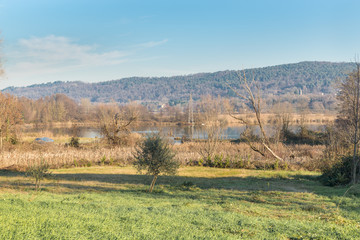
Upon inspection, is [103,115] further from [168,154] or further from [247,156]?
[168,154]

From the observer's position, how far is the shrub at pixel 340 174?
14859 millimetres

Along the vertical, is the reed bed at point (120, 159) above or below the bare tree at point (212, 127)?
below

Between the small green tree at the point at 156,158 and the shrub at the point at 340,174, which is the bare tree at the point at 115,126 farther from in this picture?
the shrub at the point at 340,174

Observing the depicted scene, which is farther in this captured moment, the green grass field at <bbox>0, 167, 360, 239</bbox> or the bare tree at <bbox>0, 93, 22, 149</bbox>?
the bare tree at <bbox>0, 93, 22, 149</bbox>

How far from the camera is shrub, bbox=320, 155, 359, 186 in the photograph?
1486cm

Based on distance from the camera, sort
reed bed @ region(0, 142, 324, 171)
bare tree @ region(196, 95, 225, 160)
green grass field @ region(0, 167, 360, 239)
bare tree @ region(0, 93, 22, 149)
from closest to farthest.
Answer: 1. green grass field @ region(0, 167, 360, 239)
2. reed bed @ region(0, 142, 324, 171)
3. bare tree @ region(196, 95, 225, 160)
4. bare tree @ region(0, 93, 22, 149)

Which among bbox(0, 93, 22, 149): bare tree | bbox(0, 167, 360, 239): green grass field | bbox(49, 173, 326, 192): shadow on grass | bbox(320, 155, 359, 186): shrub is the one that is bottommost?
bbox(49, 173, 326, 192): shadow on grass

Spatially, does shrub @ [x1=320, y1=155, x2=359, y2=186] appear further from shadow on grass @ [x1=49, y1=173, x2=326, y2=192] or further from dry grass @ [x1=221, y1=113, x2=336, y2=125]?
dry grass @ [x1=221, y1=113, x2=336, y2=125]

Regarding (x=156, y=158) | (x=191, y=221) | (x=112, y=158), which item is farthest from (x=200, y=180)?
(x=191, y=221)

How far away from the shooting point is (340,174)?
1493 cm

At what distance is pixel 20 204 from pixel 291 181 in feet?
45.7

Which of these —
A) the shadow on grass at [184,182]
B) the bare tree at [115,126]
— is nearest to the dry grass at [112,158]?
the shadow on grass at [184,182]

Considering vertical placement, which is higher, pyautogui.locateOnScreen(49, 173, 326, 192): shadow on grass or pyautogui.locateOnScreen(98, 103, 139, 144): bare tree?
pyautogui.locateOnScreen(98, 103, 139, 144): bare tree

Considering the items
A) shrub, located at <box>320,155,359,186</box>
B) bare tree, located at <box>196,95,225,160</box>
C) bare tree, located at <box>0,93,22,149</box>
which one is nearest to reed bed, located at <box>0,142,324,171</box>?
bare tree, located at <box>196,95,225,160</box>
